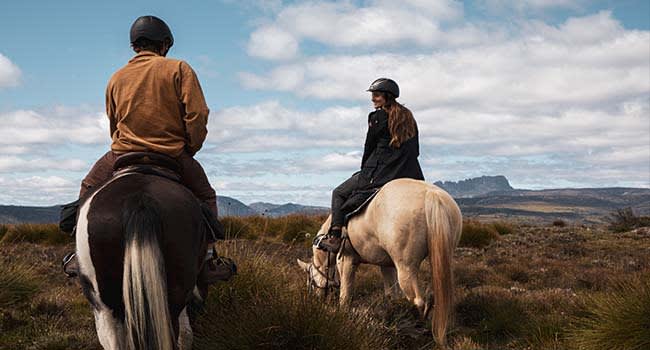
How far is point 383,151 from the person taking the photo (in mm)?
7227

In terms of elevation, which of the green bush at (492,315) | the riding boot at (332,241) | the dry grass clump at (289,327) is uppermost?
the riding boot at (332,241)

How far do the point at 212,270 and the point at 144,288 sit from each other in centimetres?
144

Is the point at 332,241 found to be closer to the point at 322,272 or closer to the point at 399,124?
the point at 322,272

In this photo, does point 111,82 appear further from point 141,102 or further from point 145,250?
point 145,250

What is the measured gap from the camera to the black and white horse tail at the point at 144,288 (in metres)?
3.21

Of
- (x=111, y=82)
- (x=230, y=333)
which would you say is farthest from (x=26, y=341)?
(x=111, y=82)

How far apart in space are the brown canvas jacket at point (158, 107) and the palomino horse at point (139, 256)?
513mm

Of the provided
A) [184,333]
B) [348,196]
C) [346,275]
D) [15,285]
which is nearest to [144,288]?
[184,333]

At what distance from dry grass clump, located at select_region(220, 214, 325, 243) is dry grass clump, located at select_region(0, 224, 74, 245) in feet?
14.5

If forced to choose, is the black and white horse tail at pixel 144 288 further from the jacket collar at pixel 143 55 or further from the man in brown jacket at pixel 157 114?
the jacket collar at pixel 143 55

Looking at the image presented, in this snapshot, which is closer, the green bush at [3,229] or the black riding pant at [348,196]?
the black riding pant at [348,196]

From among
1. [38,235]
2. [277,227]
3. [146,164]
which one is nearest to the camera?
[146,164]

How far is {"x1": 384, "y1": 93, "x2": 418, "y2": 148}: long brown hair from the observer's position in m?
7.06

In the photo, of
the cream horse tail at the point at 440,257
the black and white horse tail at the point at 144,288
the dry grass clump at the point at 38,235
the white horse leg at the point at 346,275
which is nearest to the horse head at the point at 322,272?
the white horse leg at the point at 346,275
